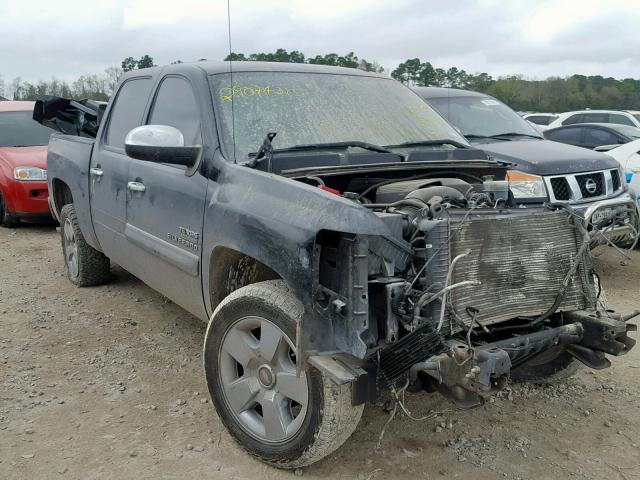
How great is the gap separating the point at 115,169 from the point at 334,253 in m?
2.35

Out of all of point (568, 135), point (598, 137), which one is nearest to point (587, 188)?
point (598, 137)

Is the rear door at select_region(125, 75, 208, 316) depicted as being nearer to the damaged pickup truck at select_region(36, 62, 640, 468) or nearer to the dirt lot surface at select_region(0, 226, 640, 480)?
the damaged pickup truck at select_region(36, 62, 640, 468)

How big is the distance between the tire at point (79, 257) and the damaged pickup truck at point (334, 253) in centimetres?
140

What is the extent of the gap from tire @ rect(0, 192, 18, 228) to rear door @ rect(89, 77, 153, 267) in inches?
170

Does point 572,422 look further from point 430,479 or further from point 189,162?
point 189,162

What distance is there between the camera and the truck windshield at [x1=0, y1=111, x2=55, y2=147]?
8914mm

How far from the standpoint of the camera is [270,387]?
9.43 ft

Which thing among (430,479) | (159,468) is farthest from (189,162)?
(430,479)

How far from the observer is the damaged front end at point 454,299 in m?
2.49

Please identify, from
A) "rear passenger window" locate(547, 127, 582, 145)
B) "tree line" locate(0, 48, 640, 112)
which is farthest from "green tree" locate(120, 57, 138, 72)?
"rear passenger window" locate(547, 127, 582, 145)

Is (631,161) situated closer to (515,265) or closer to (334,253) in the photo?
(515,265)

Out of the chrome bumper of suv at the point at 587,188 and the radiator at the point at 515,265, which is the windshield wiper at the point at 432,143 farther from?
the chrome bumper of suv at the point at 587,188

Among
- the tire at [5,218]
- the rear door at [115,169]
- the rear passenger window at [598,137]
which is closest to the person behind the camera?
the rear door at [115,169]

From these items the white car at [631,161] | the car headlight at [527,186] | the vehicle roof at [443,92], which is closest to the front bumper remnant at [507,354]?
the car headlight at [527,186]
